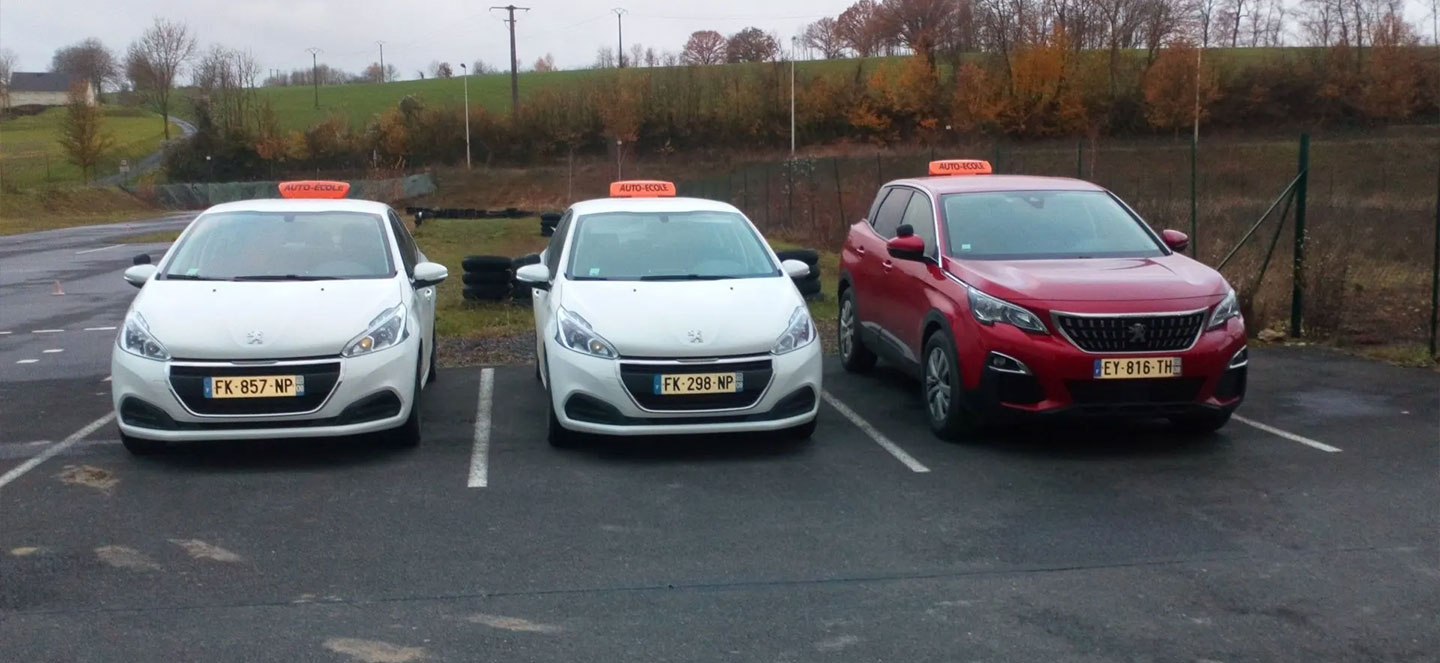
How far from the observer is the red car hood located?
770 cm

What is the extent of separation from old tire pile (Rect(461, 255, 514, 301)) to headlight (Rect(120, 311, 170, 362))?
7140mm

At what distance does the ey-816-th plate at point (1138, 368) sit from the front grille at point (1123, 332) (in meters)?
0.07

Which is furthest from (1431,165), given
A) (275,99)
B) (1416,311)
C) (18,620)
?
(275,99)

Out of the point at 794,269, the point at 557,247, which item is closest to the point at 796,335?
the point at 794,269

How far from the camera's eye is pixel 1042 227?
9.00 meters

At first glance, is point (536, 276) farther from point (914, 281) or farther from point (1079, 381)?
point (1079, 381)

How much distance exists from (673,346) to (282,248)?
3012 mm

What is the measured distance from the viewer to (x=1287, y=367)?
10945 millimetres

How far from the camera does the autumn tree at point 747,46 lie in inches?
3756

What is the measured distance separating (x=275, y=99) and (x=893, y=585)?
4097 inches

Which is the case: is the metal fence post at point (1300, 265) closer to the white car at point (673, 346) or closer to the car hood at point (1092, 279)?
the car hood at point (1092, 279)

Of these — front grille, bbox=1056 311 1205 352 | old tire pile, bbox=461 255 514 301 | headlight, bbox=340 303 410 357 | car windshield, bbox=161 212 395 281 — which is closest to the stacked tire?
old tire pile, bbox=461 255 514 301

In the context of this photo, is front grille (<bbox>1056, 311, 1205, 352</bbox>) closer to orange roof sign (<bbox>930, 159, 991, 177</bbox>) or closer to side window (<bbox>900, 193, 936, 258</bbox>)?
side window (<bbox>900, 193, 936, 258</bbox>)

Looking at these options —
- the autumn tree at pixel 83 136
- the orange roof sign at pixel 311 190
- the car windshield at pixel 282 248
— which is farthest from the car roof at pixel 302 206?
the autumn tree at pixel 83 136
